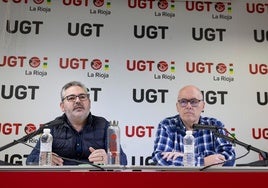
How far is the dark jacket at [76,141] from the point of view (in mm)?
2932

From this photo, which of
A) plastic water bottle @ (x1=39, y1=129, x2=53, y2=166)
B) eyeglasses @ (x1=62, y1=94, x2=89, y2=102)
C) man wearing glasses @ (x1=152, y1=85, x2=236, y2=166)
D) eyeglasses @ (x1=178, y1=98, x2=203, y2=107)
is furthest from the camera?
eyeglasses @ (x1=178, y1=98, x2=203, y2=107)

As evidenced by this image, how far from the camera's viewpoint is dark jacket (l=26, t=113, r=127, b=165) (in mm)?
2932

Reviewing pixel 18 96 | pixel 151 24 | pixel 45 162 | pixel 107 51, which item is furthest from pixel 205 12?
pixel 45 162

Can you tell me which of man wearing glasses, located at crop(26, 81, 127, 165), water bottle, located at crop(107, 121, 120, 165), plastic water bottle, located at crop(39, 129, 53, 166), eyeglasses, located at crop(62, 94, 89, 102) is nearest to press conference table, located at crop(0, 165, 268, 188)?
plastic water bottle, located at crop(39, 129, 53, 166)

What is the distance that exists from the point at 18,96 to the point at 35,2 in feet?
3.25

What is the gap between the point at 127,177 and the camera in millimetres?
1441

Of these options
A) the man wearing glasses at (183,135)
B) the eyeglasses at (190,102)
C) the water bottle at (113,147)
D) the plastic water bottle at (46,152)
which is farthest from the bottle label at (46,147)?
the eyeglasses at (190,102)

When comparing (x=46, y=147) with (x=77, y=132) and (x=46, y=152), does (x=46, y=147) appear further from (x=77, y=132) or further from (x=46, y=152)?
(x=77, y=132)

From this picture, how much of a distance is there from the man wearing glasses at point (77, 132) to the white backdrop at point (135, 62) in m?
0.44

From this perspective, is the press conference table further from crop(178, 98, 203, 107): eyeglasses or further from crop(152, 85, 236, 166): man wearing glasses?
crop(178, 98, 203, 107): eyeglasses

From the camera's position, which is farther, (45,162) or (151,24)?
(151,24)

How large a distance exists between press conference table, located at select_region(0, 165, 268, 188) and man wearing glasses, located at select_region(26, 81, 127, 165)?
1.35 meters

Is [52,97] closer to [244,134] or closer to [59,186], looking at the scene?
[244,134]

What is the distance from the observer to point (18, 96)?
11.7ft
